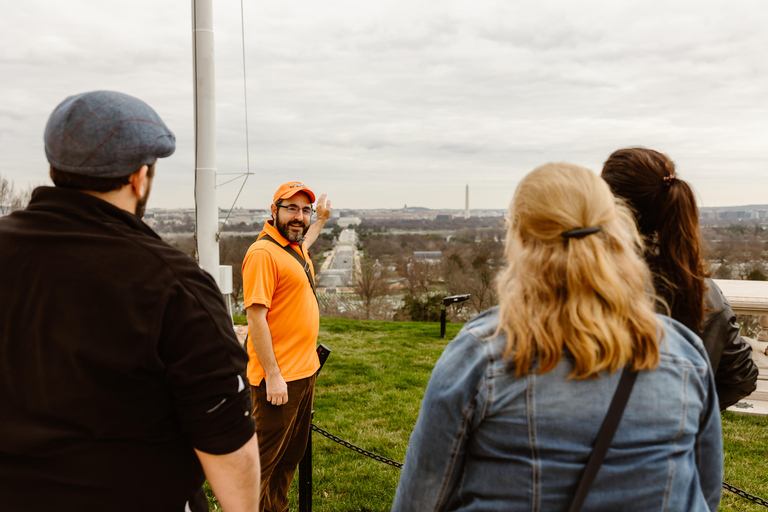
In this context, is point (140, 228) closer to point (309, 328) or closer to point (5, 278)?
point (5, 278)

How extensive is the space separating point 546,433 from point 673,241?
3.35ft

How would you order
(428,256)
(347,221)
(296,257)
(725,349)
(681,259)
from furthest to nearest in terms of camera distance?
(347,221) < (428,256) < (296,257) < (725,349) < (681,259)

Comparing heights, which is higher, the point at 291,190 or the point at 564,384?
the point at 291,190

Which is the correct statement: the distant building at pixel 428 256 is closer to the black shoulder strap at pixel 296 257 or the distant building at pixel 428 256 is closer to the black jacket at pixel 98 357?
the black shoulder strap at pixel 296 257

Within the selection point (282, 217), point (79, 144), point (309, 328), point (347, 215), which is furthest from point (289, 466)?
point (347, 215)

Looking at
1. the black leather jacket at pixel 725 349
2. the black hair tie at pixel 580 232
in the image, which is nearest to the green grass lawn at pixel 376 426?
the black leather jacket at pixel 725 349

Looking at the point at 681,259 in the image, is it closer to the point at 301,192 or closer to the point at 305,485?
the point at 301,192

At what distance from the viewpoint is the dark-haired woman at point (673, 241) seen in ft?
5.92

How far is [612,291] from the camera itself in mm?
1219

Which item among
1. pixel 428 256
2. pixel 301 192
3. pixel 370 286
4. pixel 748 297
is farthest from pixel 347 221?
pixel 301 192

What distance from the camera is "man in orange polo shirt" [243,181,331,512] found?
3.09 metres

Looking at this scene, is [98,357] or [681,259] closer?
[98,357]

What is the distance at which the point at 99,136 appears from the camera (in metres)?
1.34

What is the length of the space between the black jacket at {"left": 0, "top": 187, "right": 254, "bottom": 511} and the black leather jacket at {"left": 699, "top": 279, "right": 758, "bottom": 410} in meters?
1.68
